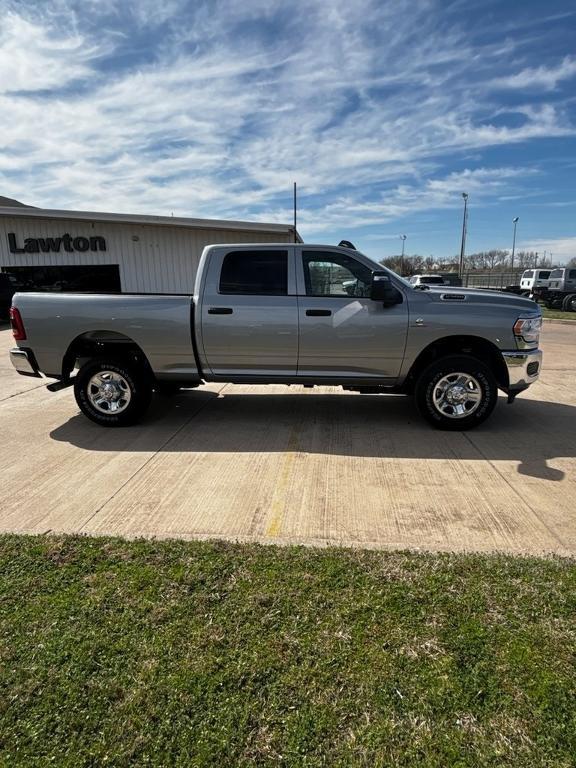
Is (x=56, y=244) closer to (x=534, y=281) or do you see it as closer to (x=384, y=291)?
(x=384, y=291)

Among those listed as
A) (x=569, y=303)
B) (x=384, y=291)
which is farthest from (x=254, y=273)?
(x=569, y=303)

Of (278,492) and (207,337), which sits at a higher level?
(207,337)

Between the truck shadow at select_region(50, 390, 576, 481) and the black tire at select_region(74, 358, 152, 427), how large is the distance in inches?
6.2

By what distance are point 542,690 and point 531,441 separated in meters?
3.42

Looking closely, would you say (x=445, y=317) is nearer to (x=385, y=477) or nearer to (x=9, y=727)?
(x=385, y=477)

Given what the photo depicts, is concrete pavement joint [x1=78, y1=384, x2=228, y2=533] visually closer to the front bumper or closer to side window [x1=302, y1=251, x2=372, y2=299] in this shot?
side window [x1=302, y1=251, x2=372, y2=299]

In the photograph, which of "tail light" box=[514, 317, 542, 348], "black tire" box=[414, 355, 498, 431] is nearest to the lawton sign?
"black tire" box=[414, 355, 498, 431]

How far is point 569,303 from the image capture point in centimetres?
2352

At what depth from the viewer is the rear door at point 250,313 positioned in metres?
5.23

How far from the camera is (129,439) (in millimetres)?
5168

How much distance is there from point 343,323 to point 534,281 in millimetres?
24696

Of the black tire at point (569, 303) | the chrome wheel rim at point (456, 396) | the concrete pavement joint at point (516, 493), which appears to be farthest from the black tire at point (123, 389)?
the black tire at point (569, 303)

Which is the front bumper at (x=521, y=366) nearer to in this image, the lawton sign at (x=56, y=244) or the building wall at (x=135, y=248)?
the building wall at (x=135, y=248)

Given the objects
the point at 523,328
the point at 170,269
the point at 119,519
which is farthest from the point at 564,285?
the point at 119,519
